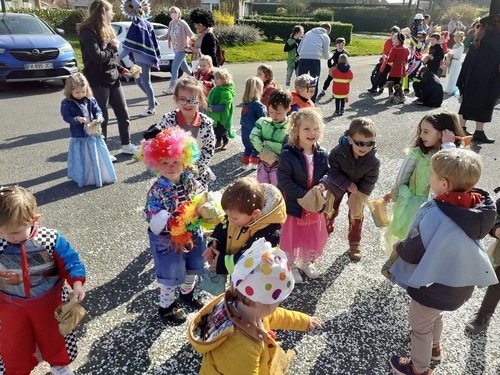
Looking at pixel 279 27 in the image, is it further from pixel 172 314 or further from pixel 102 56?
pixel 172 314

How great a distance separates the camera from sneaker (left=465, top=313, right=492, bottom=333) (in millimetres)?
3191

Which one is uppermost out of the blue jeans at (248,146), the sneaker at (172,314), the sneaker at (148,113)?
the blue jeans at (248,146)

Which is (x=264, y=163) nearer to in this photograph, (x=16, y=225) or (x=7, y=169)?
(x=16, y=225)

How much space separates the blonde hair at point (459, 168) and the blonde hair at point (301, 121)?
1.21 meters

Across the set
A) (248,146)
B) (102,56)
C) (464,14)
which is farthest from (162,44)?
(464,14)

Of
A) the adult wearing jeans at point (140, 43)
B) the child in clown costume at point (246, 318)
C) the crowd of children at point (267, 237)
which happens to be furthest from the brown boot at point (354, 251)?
the adult wearing jeans at point (140, 43)

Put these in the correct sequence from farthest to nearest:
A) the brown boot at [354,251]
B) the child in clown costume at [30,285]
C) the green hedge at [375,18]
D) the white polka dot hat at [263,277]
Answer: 1. the green hedge at [375,18]
2. the brown boot at [354,251]
3. the child in clown costume at [30,285]
4. the white polka dot hat at [263,277]

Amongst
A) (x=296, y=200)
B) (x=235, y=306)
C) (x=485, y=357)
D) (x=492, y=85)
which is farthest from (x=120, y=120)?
(x=492, y=85)

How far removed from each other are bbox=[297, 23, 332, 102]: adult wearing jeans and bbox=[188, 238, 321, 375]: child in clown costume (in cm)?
883

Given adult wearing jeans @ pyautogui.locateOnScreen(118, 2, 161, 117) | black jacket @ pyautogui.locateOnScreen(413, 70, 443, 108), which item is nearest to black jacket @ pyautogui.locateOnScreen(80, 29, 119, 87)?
adult wearing jeans @ pyautogui.locateOnScreen(118, 2, 161, 117)

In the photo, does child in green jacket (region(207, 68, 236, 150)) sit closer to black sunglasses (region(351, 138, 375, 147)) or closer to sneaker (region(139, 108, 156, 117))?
sneaker (region(139, 108, 156, 117))

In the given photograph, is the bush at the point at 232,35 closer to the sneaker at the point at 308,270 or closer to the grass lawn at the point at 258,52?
the grass lawn at the point at 258,52

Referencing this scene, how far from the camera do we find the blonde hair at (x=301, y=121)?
342 centimetres

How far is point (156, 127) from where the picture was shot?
3.56 metres
